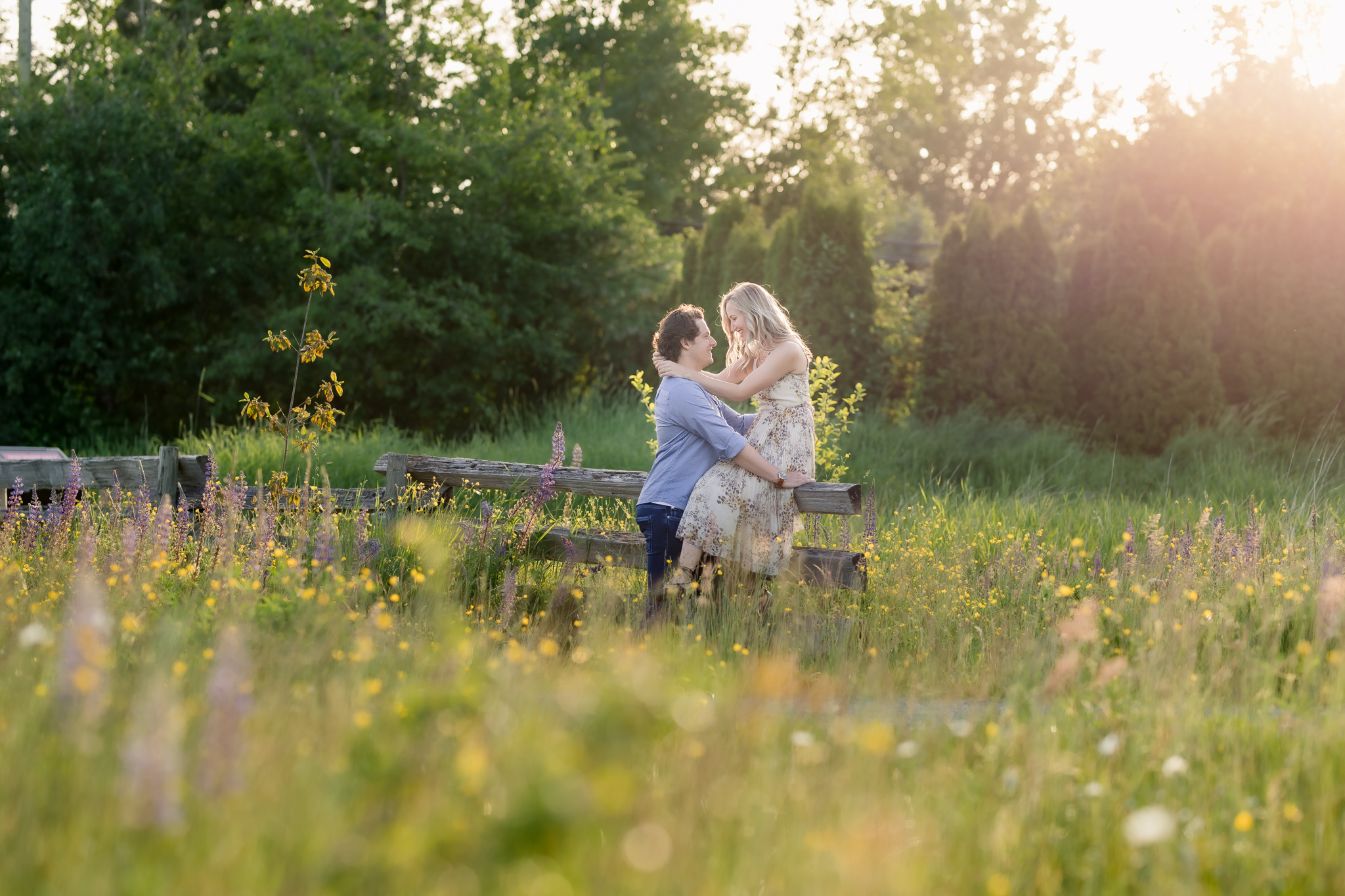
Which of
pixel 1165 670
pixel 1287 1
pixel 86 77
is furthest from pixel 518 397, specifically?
pixel 1287 1

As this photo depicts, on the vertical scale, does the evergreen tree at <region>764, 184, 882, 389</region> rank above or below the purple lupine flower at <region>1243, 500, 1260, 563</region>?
above

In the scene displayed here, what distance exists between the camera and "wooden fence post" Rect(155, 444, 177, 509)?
278 inches

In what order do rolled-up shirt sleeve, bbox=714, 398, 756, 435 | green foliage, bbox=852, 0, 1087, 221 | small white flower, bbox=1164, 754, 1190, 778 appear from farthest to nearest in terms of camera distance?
green foliage, bbox=852, 0, 1087, 221
rolled-up shirt sleeve, bbox=714, 398, 756, 435
small white flower, bbox=1164, 754, 1190, 778

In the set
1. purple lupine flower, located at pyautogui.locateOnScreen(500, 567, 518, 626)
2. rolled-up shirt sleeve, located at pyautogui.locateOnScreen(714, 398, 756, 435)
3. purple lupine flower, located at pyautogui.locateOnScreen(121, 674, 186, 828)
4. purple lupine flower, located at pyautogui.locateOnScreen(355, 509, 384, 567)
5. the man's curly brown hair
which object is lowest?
purple lupine flower, located at pyautogui.locateOnScreen(500, 567, 518, 626)

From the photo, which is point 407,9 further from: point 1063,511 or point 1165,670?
point 1165,670

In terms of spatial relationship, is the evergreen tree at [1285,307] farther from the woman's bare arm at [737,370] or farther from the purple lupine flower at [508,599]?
the purple lupine flower at [508,599]

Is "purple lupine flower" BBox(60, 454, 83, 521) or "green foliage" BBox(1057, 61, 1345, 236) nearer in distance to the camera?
"purple lupine flower" BBox(60, 454, 83, 521)

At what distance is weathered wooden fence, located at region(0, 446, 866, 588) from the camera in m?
5.16

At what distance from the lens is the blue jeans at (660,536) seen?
532 centimetres

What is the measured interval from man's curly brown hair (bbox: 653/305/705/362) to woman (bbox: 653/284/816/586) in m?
0.06

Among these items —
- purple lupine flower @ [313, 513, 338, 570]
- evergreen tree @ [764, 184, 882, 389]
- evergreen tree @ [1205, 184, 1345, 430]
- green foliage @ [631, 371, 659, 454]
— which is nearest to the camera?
purple lupine flower @ [313, 513, 338, 570]

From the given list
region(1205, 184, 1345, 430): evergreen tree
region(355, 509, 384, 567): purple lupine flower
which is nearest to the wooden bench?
region(355, 509, 384, 567): purple lupine flower

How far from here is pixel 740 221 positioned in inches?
663

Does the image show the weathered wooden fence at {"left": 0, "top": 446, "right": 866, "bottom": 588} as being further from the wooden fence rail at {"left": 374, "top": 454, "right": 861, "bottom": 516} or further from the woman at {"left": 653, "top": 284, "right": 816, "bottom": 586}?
the woman at {"left": 653, "top": 284, "right": 816, "bottom": 586}
